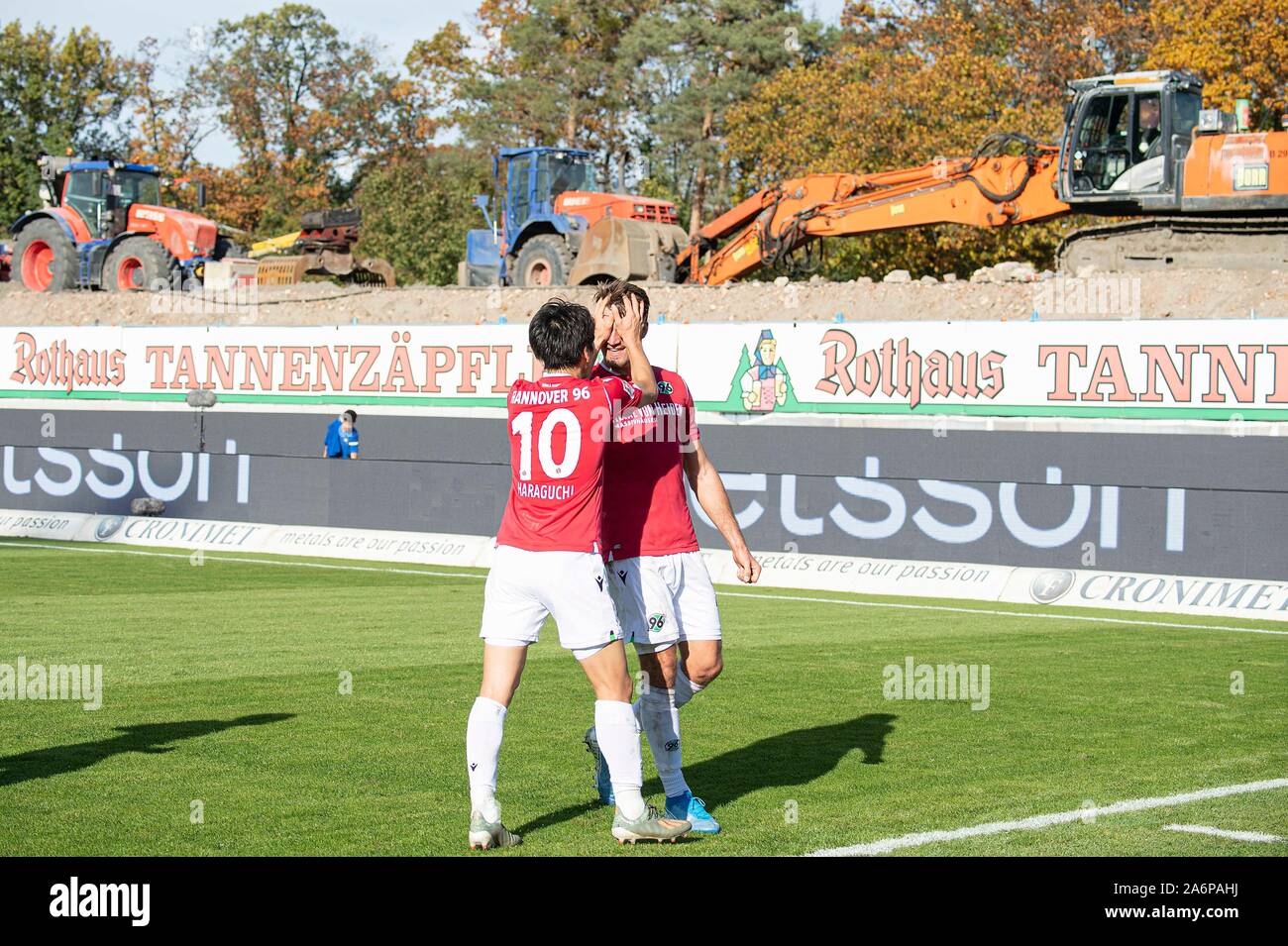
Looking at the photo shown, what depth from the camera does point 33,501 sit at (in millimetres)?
27672

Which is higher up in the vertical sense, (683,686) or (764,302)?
(764,302)

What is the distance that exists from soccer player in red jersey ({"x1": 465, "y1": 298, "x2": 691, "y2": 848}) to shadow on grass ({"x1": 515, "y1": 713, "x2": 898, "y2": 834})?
2.03ft

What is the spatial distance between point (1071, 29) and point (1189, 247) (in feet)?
78.1

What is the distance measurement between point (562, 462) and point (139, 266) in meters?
35.7

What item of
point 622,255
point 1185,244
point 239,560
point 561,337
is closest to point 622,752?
point 561,337

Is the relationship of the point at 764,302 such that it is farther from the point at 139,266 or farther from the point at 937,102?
the point at 139,266

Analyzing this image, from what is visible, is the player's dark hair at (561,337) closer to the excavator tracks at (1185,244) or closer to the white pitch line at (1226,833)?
the white pitch line at (1226,833)

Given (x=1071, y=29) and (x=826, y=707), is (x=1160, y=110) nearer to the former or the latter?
(x=826, y=707)

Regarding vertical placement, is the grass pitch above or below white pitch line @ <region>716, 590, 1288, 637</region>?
above

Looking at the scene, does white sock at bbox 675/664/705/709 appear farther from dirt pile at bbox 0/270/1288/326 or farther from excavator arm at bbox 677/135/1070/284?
excavator arm at bbox 677/135/1070/284

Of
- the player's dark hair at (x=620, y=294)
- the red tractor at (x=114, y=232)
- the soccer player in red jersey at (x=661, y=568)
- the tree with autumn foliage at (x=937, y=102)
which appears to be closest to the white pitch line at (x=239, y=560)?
the soccer player in red jersey at (x=661, y=568)

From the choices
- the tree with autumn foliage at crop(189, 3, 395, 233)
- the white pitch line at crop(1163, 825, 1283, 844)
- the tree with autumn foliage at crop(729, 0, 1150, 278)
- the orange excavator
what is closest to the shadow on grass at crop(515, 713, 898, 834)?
the white pitch line at crop(1163, 825, 1283, 844)

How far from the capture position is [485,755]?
21.4 feet

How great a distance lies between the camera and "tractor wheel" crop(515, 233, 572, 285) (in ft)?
115
